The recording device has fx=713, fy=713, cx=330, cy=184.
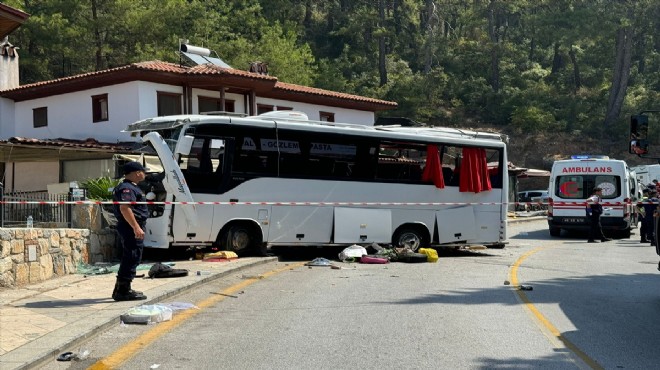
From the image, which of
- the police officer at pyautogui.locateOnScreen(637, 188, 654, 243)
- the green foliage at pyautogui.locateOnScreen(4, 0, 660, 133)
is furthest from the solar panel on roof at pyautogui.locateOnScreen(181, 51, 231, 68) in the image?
the police officer at pyautogui.locateOnScreen(637, 188, 654, 243)

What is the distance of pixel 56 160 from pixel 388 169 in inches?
513

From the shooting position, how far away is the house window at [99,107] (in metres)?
28.5

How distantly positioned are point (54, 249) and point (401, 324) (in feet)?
21.5

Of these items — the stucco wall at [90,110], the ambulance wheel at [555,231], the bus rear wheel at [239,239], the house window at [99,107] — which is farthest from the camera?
the house window at [99,107]

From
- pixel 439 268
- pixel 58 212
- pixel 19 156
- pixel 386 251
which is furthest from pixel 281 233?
pixel 19 156

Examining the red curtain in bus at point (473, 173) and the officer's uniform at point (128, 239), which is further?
the red curtain in bus at point (473, 173)

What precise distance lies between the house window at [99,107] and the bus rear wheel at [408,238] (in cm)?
1545

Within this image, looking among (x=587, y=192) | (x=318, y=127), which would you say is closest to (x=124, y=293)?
(x=318, y=127)

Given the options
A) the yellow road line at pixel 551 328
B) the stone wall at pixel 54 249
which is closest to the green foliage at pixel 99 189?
the stone wall at pixel 54 249

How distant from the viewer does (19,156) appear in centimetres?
2352

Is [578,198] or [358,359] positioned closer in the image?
[358,359]

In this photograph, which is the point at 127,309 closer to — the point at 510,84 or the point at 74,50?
the point at 74,50

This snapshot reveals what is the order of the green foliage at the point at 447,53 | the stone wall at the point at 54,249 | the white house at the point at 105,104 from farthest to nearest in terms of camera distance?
the green foliage at the point at 447,53 → the white house at the point at 105,104 → the stone wall at the point at 54,249

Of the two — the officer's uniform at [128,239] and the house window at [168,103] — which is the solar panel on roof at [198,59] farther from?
the officer's uniform at [128,239]
